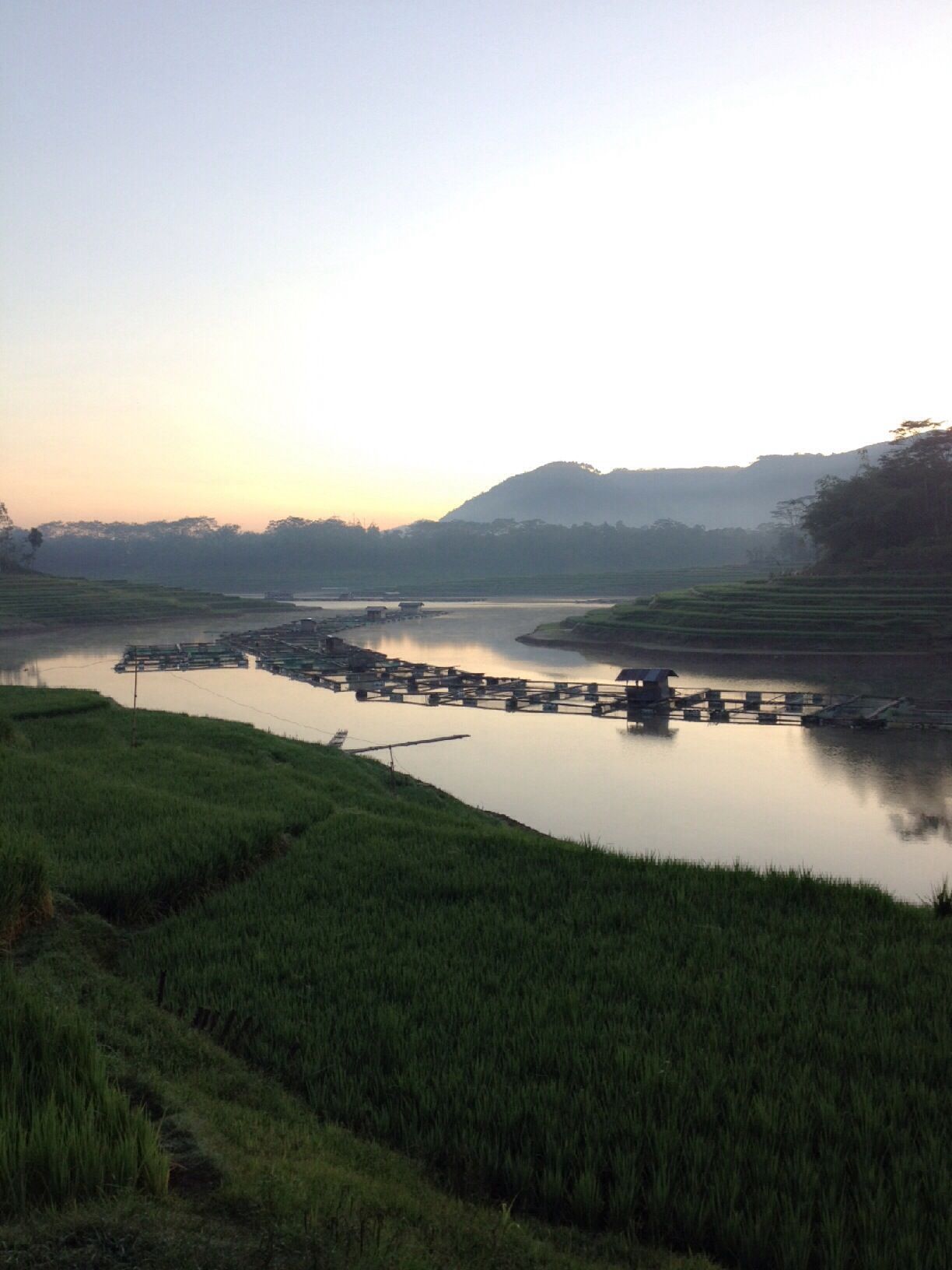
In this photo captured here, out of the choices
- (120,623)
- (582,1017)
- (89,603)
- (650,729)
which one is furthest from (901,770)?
(89,603)

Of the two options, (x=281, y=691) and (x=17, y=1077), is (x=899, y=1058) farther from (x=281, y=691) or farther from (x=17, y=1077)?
(x=281, y=691)

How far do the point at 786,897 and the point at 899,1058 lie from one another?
332cm

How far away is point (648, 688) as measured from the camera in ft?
121

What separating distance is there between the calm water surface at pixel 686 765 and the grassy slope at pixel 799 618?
325 centimetres

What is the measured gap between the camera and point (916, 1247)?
12.7 ft

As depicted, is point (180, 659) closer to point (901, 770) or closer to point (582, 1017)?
point (901, 770)

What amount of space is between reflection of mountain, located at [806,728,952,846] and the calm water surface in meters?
0.07

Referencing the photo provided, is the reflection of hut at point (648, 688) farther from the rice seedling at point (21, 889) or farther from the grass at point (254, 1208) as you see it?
the grass at point (254, 1208)

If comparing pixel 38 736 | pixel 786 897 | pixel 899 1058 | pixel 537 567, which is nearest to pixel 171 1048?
pixel 899 1058

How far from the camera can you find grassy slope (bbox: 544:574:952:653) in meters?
51.7

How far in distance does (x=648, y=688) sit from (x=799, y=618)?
23.4m

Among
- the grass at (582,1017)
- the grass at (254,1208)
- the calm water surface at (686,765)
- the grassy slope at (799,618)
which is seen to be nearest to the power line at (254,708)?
the calm water surface at (686,765)

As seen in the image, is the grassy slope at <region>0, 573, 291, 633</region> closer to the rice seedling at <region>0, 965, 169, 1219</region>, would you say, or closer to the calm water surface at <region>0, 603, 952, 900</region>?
the calm water surface at <region>0, 603, 952, 900</region>

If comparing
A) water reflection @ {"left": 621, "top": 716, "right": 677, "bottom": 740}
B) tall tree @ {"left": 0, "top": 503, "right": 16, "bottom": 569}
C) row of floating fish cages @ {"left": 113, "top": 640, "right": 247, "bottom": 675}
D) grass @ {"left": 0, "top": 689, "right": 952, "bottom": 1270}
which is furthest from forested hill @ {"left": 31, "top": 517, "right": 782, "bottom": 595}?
grass @ {"left": 0, "top": 689, "right": 952, "bottom": 1270}
